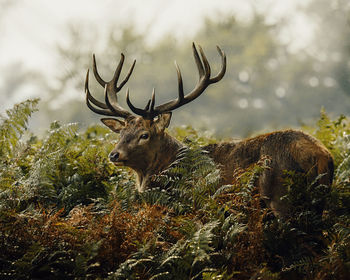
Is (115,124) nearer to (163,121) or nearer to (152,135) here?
(152,135)

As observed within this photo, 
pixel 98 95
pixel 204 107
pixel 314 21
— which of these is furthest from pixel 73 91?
pixel 314 21

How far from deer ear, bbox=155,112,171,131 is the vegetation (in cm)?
128

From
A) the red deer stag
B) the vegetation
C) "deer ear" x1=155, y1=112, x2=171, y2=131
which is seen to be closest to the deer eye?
the red deer stag

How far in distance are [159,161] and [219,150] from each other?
3.18ft

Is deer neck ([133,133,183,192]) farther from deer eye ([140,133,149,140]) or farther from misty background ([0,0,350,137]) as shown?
misty background ([0,0,350,137])

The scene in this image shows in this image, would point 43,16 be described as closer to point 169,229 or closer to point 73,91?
point 73,91

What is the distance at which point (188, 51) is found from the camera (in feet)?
146

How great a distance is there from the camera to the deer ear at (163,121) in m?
6.39

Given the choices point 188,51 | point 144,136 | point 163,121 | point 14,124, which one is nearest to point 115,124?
point 144,136

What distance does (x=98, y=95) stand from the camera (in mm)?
28438

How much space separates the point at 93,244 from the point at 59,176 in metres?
2.65

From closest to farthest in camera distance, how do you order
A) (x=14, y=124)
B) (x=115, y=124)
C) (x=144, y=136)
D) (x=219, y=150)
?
(x=14, y=124) → (x=219, y=150) → (x=144, y=136) → (x=115, y=124)

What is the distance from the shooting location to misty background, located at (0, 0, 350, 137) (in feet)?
117

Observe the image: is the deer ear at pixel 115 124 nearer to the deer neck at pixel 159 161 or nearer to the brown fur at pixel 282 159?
the deer neck at pixel 159 161
